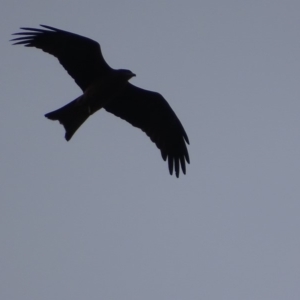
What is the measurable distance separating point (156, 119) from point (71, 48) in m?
1.87

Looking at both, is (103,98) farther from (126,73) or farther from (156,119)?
(156,119)

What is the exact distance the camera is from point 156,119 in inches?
513

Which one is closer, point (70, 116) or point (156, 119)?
point (70, 116)

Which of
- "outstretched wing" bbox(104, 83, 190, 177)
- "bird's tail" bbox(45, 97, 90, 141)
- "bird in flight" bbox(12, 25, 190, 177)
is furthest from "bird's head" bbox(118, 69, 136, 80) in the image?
"bird's tail" bbox(45, 97, 90, 141)

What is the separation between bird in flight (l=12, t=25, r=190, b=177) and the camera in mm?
11922

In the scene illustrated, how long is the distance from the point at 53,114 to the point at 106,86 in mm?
888

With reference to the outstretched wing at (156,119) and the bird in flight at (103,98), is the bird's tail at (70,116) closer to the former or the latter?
the bird in flight at (103,98)

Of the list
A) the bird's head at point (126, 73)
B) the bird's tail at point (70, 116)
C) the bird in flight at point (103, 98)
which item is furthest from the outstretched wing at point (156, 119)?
the bird's tail at point (70, 116)

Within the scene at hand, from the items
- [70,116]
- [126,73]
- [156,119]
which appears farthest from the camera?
[156,119]

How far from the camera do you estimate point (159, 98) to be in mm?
12695

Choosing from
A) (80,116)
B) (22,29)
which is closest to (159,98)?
(80,116)

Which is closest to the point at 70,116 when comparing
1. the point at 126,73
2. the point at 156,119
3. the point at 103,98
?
the point at 103,98

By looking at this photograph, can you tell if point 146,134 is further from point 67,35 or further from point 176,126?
point 67,35

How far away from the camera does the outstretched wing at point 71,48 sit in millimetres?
11969
